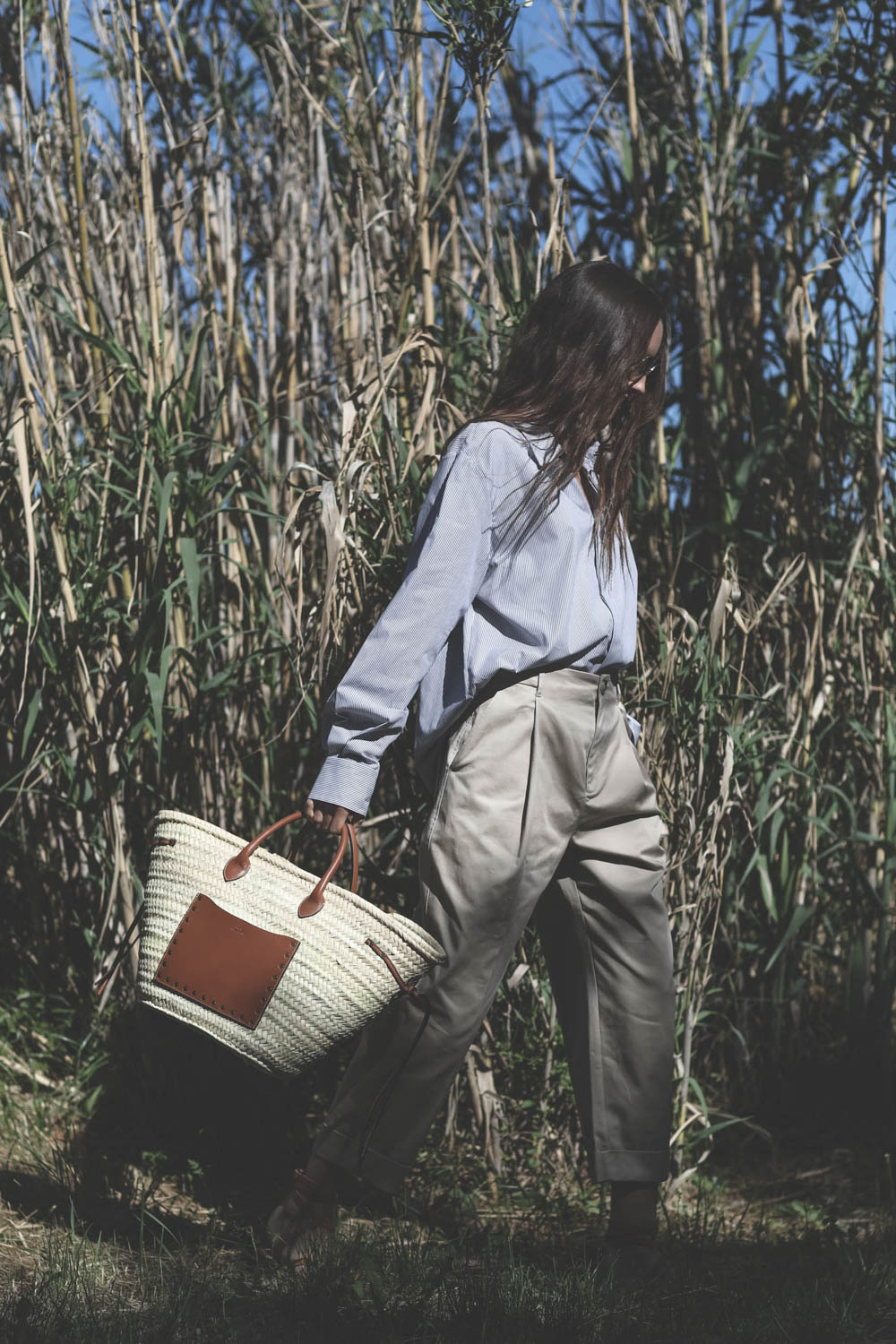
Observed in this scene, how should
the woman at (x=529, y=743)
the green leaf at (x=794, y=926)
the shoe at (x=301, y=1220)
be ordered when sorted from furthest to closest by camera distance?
the green leaf at (x=794, y=926)
the shoe at (x=301, y=1220)
the woman at (x=529, y=743)

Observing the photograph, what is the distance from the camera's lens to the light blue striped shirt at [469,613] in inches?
69.4

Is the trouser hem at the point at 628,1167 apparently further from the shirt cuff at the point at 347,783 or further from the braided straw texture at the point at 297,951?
the shirt cuff at the point at 347,783

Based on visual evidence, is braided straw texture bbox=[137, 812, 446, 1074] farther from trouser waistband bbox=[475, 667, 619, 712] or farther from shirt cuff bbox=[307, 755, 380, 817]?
trouser waistband bbox=[475, 667, 619, 712]

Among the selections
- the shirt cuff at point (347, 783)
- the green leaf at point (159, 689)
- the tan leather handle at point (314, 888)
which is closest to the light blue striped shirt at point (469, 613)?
the shirt cuff at point (347, 783)

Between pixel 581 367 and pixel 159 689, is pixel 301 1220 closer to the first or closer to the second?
pixel 159 689

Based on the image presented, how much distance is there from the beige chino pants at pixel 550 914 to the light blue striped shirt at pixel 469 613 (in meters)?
0.06

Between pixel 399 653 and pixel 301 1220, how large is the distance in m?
0.90

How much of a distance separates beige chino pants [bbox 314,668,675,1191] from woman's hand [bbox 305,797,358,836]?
0.49 feet

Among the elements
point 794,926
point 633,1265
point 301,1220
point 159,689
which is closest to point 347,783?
point 159,689

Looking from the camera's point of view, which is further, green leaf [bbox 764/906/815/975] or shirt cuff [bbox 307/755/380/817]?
green leaf [bbox 764/906/815/975]

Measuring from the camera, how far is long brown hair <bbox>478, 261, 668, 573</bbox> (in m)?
1.87

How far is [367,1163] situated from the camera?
73.4 inches

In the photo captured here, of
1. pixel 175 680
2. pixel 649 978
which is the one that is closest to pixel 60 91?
pixel 175 680

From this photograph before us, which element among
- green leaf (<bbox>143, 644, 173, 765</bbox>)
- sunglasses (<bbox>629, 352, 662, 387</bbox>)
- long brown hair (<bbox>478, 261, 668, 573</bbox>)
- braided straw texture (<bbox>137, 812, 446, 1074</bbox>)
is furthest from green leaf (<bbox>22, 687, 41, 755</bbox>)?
sunglasses (<bbox>629, 352, 662, 387</bbox>)
